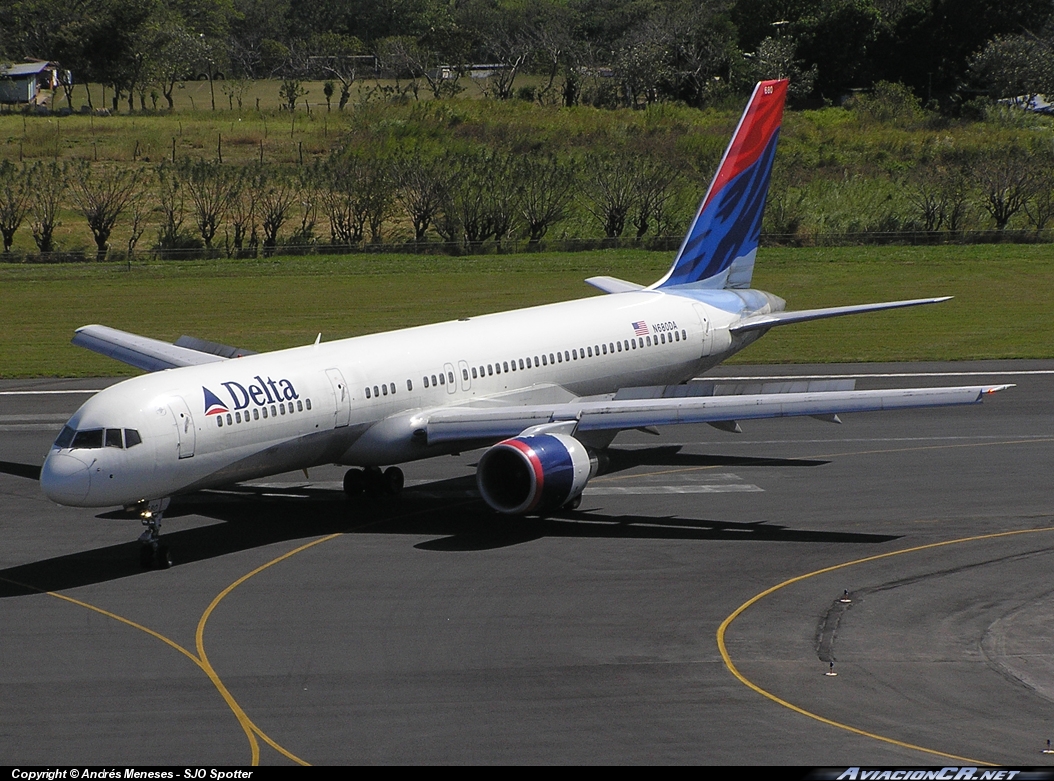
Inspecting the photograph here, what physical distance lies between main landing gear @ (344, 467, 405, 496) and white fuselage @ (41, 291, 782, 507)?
1.58 meters

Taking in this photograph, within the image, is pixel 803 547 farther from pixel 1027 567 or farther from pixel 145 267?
pixel 145 267

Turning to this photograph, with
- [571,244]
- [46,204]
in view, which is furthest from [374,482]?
[46,204]

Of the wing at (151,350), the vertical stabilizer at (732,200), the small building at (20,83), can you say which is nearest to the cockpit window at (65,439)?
the wing at (151,350)

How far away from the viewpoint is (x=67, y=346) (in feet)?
201

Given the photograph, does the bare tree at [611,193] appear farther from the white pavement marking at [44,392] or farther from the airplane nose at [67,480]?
the airplane nose at [67,480]

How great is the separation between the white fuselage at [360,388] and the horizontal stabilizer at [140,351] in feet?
25.0

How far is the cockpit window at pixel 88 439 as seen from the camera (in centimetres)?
2834

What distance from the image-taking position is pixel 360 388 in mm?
33250

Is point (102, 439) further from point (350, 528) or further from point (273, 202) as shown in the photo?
point (273, 202)

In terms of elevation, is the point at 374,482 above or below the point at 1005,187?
below

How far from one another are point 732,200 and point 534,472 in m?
17.2

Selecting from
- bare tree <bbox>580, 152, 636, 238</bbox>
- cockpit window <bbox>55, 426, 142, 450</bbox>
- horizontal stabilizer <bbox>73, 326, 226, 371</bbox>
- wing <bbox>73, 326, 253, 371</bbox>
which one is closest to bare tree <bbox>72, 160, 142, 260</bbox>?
bare tree <bbox>580, 152, 636, 238</bbox>
